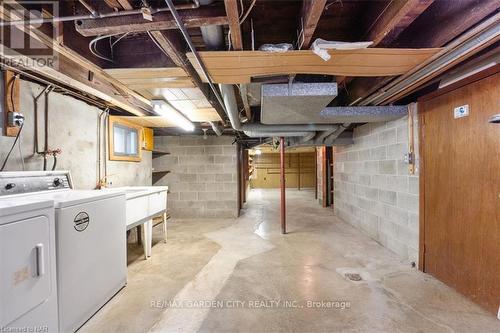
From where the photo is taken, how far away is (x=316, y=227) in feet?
14.8

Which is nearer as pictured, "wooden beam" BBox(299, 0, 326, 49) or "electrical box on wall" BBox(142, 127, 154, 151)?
"wooden beam" BBox(299, 0, 326, 49)

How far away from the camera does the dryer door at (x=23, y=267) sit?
1.19 meters

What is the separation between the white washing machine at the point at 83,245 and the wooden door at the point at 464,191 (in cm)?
315

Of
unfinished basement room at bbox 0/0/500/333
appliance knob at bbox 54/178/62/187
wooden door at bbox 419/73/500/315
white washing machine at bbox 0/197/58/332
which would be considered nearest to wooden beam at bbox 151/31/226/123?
unfinished basement room at bbox 0/0/500/333

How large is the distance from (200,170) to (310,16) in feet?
15.0

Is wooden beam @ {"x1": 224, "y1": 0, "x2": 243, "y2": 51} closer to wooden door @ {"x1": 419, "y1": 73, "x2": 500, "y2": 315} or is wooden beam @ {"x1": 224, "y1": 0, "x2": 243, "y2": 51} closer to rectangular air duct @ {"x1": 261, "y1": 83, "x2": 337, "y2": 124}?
rectangular air duct @ {"x1": 261, "y1": 83, "x2": 337, "y2": 124}

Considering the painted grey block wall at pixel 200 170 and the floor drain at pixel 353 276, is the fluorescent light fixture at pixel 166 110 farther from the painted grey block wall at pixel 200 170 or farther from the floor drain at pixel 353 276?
the floor drain at pixel 353 276

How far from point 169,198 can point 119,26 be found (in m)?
4.53

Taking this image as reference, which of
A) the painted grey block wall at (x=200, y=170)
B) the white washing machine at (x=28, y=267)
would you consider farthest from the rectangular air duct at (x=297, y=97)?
the painted grey block wall at (x=200, y=170)

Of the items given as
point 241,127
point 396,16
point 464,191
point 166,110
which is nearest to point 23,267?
point 166,110

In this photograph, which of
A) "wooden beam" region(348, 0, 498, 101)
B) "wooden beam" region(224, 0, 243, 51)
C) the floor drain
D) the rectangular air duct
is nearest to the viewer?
"wooden beam" region(224, 0, 243, 51)

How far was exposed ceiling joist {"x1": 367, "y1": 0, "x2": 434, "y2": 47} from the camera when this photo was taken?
1.22 metres

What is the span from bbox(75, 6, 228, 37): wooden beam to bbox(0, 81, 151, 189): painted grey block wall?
1.42 m

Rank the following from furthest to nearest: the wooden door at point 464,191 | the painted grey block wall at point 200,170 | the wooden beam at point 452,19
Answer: the painted grey block wall at point 200,170 → the wooden door at point 464,191 → the wooden beam at point 452,19
